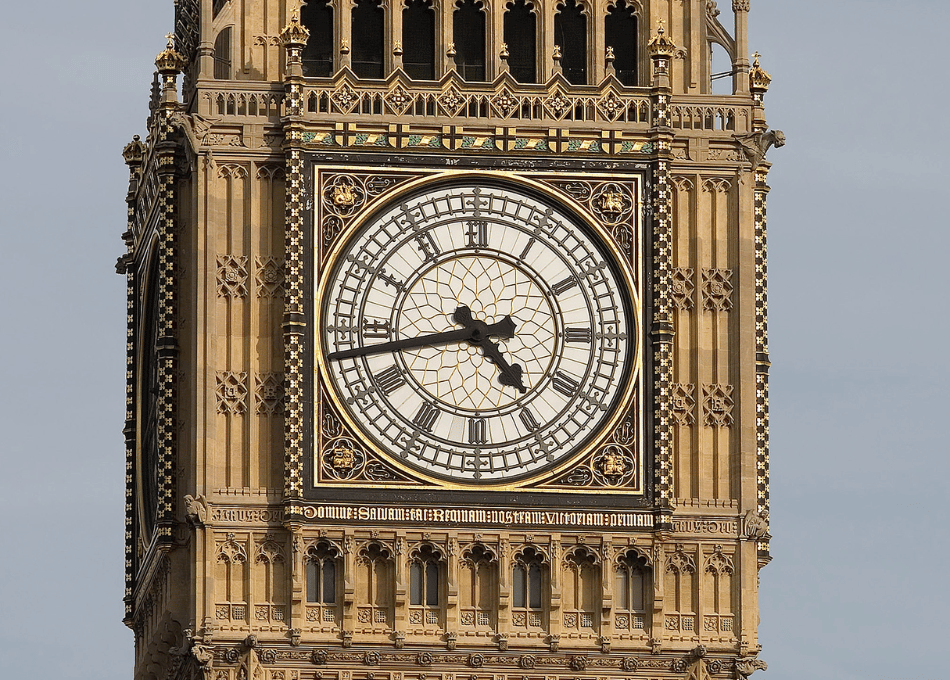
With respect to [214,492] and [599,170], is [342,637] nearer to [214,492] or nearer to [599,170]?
[214,492]

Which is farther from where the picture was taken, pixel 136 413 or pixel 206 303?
pixel 136 413

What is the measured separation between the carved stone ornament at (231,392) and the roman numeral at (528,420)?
2559 mm

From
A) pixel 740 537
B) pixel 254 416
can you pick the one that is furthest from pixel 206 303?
pixel 740 537

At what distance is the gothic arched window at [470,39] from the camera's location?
47.9 meters

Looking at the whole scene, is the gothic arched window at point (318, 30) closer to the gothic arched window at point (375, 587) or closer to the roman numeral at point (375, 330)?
the roman numeral at point (375, 330)

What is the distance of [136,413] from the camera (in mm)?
49375

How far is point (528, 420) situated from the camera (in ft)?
152

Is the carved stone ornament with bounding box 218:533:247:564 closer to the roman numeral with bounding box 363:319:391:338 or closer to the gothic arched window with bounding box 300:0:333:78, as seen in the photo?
the roman numeral with bounding box 363:319:391:338

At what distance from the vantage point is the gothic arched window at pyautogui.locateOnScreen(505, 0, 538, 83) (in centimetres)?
4788

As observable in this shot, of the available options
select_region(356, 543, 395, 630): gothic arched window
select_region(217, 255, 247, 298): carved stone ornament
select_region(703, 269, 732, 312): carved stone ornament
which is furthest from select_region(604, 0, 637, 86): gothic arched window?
select_region(356, 543, 395, 630): gothic arched window

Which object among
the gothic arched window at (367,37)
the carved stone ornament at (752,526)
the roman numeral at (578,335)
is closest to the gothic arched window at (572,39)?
the gothic arched window at (367,37)

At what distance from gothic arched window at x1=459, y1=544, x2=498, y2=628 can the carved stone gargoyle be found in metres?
4.52

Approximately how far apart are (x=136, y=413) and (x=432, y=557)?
468 centimetres

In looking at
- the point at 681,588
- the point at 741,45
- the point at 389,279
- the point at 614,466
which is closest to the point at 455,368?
the point at 389,279
